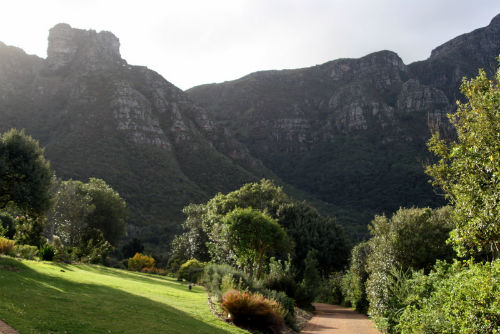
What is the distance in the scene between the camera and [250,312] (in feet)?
43.0

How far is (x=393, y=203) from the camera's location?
256 ft

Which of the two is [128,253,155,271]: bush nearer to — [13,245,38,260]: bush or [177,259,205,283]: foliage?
[177,259,205,283]: foliage

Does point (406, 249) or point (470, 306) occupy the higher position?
point (470, 306)

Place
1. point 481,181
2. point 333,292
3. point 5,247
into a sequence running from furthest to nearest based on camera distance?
point 333,292 → point 5,247 → point 481,181

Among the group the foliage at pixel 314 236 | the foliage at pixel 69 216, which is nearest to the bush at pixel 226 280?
the foliage at pixel 314 236

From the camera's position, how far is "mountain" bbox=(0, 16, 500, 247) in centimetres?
7019

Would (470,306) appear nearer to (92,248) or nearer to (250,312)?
(250,312)

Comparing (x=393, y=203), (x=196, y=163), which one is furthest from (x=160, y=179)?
(x=393, y=203)

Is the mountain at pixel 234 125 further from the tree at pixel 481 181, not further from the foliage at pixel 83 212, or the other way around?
the tree at pixel 481 181

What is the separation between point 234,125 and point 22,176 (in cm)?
11999

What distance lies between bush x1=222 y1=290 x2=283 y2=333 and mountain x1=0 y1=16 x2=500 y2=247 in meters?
38.9

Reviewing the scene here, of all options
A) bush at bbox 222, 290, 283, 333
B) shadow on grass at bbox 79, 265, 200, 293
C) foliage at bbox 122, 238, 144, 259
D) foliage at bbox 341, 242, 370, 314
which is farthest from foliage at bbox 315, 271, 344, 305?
foliage at bbox 122, 238, 144, 259

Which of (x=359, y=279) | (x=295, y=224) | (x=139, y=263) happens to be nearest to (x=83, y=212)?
(x=139, y=263)

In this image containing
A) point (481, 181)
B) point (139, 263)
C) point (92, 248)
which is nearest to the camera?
point (481, 181)
